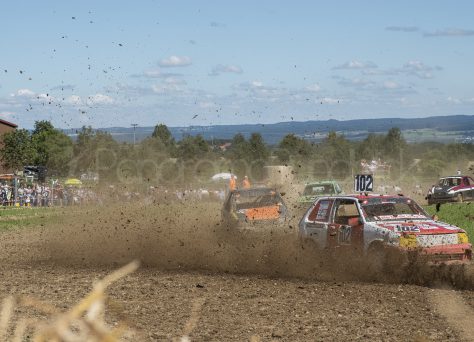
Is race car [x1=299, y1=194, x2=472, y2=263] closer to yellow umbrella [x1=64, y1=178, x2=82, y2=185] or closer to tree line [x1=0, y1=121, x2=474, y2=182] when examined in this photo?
yellow umbrella [x1=64, y1=178, x2=82, y2=185]

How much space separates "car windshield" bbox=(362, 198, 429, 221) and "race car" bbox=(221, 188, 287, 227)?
186 inches

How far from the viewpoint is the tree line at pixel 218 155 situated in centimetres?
5641

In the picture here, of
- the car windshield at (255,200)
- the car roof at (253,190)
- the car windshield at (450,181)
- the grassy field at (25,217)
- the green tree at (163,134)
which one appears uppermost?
the green tree at (163,134)

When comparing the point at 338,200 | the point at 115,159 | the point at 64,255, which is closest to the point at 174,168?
the point at 115,159

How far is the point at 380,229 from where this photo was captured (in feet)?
42.7

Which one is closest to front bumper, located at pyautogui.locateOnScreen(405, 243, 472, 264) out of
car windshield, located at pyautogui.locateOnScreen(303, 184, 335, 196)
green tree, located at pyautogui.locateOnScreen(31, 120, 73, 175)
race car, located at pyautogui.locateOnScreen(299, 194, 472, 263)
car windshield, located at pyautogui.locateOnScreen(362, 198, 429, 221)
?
race car, located at pyautogui.locateOnScreen(299, 194, 472, 263)

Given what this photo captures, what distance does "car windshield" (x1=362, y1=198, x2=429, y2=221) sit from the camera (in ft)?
44.8

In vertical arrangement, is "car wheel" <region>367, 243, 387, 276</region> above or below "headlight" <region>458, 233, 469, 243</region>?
below

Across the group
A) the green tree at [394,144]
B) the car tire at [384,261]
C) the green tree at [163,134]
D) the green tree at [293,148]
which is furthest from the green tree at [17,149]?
the car tire at [384,261]

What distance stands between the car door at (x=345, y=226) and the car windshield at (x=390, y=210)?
195 mm

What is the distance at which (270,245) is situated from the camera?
51.5ft

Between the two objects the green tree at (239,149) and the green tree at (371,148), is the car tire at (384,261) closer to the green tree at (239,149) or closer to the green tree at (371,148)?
the green tree at (239,149)

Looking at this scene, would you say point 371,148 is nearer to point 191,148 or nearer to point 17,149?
point 191,148

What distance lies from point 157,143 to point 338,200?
158 ft
